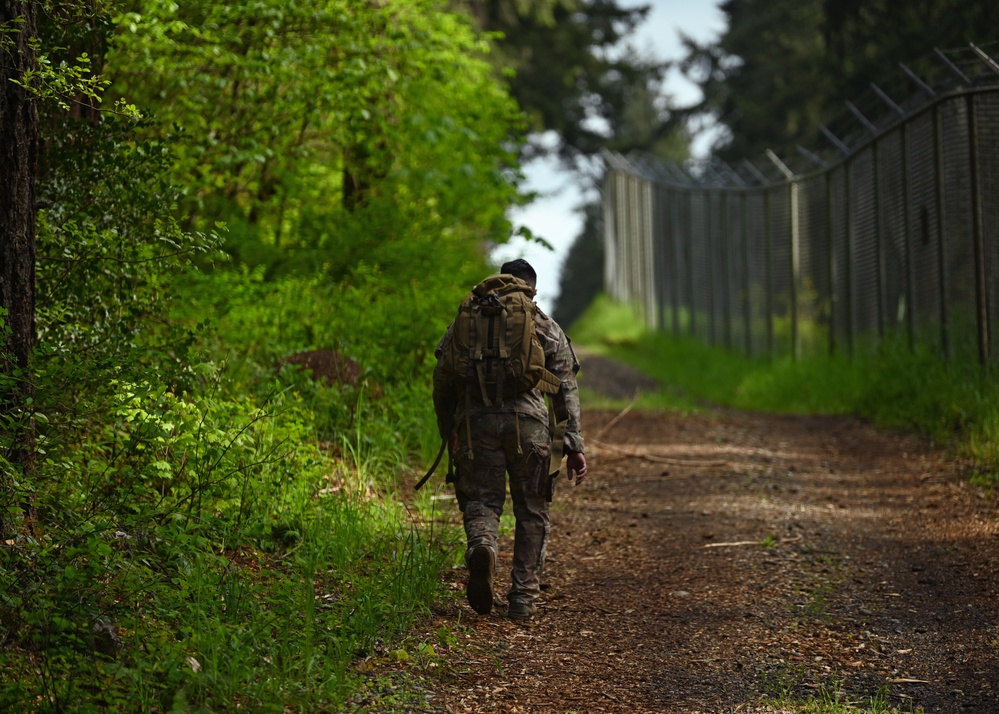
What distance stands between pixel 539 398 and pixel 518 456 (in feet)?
1.10

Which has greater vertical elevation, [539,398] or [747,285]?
[747,285]

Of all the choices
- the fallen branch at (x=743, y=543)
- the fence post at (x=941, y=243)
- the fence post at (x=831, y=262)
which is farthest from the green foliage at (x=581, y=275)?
the fallen branch at (x=743, y=543)

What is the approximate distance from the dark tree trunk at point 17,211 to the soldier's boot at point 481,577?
209 centimetres

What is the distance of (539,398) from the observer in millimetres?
5965

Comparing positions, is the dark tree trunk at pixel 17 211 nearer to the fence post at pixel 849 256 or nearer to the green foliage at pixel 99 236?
the green foliage at pixel 99 236

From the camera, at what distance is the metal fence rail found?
396 inches

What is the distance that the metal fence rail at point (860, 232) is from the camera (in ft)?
33.0

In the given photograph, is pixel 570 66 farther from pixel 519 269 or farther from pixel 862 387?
pixel 519 269

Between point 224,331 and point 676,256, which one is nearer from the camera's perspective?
point 224,331

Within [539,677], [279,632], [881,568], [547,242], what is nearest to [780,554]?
[881,568]

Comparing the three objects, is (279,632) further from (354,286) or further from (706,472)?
(354,286)

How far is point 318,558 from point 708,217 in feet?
52.6

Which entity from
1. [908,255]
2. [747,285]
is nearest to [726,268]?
[747,285]

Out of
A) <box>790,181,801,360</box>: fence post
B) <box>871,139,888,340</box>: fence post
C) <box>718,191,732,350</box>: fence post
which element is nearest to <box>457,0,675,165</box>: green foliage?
<box>718,191,732,350</box>: fence post
